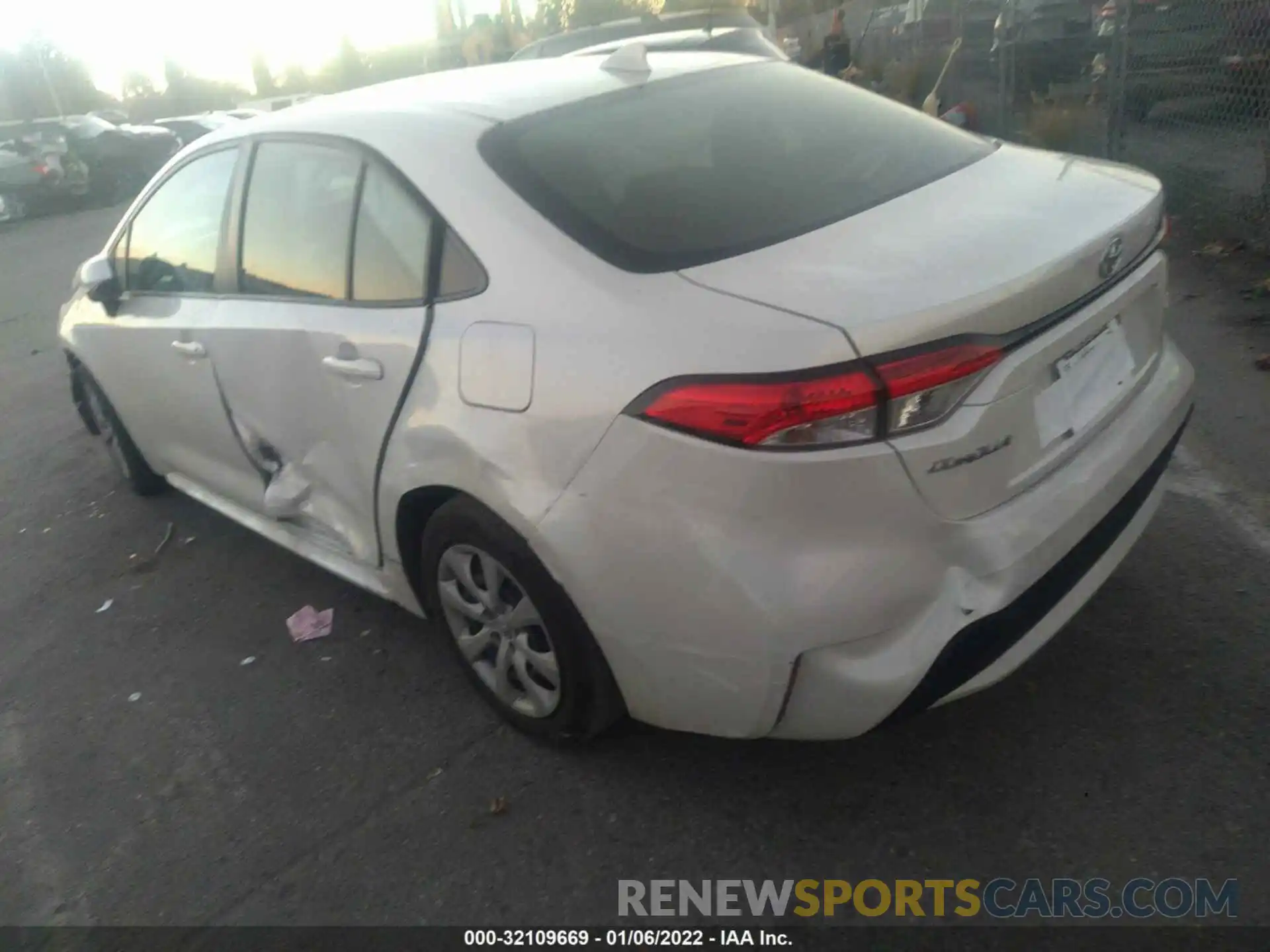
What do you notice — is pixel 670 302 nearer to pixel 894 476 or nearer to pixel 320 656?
pixel 894 476

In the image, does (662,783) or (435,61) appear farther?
(435,61)

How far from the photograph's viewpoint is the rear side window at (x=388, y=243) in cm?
280

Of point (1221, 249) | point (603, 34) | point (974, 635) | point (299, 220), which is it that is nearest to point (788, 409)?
point (974, 635)

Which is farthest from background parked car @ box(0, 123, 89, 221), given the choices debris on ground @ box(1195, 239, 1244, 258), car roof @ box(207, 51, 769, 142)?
debris on ground @ box(1195, 239, 1244, 258)

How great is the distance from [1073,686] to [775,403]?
4.70ft

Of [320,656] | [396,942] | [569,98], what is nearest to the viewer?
[396,942]

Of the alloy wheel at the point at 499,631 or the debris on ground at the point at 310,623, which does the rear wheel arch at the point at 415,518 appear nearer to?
the alloy wheel at the point at 499,631

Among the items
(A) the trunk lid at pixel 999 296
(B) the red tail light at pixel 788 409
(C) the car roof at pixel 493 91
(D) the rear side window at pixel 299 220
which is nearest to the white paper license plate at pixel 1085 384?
(A) the trunk lid at pixel 999 296

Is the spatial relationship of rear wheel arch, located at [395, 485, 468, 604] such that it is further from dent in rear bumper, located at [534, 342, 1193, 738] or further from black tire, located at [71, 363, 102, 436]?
black tire, located at [71, 363, 102, 436]

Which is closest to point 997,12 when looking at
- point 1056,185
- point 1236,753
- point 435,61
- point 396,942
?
point 1056,185

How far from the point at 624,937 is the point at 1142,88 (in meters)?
7.40

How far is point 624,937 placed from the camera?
2.43 meters

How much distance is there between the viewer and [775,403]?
6.82 ft

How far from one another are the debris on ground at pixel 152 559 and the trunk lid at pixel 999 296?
3.16m
